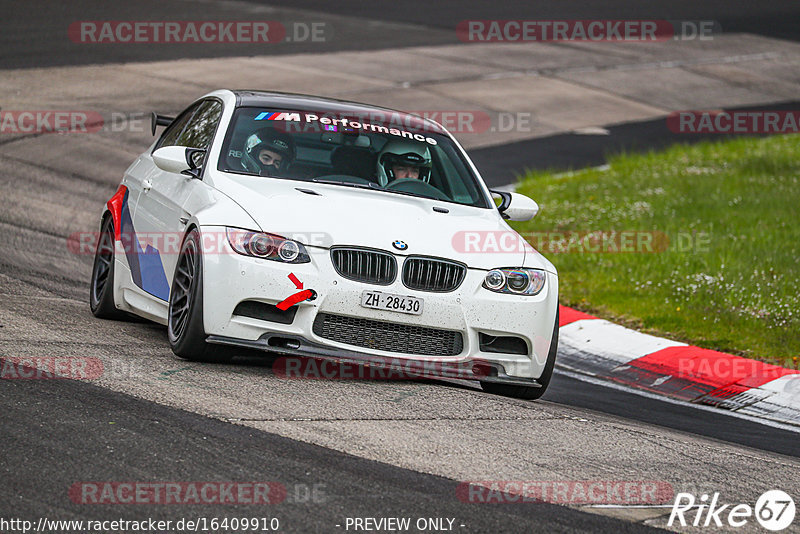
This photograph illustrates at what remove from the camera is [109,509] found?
4.39m

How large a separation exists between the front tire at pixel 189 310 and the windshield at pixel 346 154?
32.7 inches

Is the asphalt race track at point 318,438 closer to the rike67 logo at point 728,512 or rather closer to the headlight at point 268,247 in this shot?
the rike67 logo at point 728,512

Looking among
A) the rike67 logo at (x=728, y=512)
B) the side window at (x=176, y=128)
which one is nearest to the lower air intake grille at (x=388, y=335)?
the rike67 logo at (x=728, y=512)

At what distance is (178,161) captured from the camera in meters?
7.34

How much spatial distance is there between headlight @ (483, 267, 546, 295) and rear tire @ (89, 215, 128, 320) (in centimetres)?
276

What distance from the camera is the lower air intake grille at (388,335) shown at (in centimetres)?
650

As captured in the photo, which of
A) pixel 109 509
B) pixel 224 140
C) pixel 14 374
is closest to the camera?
pixel 109 509

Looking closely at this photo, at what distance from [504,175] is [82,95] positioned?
22.1 ft

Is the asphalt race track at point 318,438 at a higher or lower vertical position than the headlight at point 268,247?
lower

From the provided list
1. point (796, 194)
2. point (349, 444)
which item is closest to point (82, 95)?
point (796, 194)

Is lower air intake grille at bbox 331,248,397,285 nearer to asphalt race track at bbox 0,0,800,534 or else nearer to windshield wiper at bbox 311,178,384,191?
asphalt race track at bbox 0,0,800,534

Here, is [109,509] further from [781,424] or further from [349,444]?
[781,424]

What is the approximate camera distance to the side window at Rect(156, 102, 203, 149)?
8734mm

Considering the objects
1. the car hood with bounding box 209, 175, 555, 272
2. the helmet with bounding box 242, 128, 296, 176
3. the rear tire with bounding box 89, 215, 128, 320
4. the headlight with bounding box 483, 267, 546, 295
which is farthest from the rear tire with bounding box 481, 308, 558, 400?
the rear tire with bounding box 89, 215, 128, 320
